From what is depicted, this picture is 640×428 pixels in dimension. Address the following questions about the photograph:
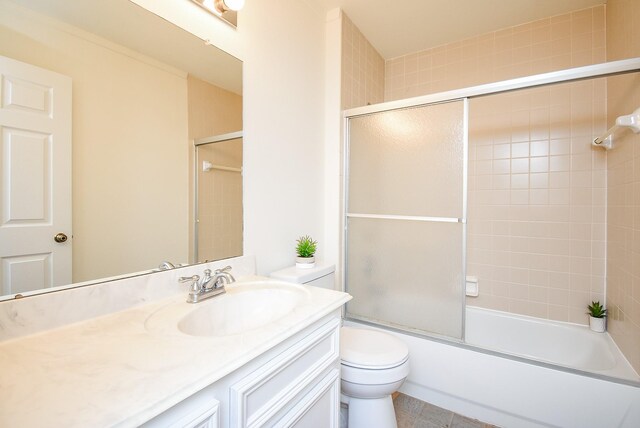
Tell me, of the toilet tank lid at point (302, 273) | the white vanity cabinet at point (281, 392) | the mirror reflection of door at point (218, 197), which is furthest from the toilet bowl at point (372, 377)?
the mirror reflection of door at point (218, 197)

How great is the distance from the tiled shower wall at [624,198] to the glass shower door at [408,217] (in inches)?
33.1

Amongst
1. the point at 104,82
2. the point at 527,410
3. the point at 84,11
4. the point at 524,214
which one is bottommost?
the point at 527,410

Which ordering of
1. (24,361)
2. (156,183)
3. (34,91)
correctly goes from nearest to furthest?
(24,361), (34,91), (156,183)

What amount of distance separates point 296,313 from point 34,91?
0.97m

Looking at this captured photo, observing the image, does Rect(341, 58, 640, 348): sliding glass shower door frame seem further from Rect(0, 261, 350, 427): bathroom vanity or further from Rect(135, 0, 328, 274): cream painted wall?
Rect(0, 261, 350, 427): bathroom vanity

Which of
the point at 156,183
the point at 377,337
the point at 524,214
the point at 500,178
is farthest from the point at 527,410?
the point at 156,183

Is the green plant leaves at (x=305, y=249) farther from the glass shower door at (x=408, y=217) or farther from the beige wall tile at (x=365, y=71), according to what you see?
the beige wall tile at (x=365, y=71)

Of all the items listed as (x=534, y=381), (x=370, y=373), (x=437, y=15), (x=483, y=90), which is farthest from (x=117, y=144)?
(x=437, y=15)

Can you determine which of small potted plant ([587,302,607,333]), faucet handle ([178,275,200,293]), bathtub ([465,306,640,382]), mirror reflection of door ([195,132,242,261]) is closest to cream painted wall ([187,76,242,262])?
mirror reflection of door ([195,132,242,261])

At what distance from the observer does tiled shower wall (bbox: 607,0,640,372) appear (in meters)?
1.53

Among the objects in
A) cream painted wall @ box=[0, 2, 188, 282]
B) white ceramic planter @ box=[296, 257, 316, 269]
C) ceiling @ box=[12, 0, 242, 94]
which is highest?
ceiling @ box=[12, 0, 242, 94]

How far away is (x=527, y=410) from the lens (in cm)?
150

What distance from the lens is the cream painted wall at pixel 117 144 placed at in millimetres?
851

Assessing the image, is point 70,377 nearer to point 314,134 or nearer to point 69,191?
point 69,191
